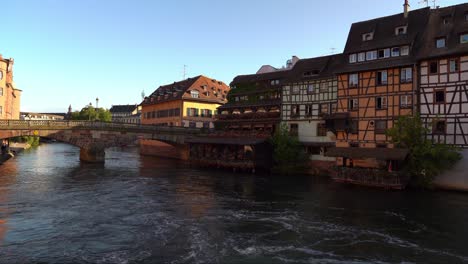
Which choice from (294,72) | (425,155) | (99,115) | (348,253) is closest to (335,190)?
(425,155)

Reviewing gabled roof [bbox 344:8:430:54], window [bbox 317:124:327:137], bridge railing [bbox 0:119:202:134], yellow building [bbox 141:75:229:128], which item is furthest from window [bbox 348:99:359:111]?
yellow building [bbox 141:75:229:128]

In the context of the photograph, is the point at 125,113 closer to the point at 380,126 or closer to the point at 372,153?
the point at 380,126

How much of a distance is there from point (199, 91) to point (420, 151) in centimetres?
4622

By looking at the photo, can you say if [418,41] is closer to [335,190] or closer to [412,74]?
[412,74]

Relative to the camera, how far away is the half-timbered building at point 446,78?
101 ft

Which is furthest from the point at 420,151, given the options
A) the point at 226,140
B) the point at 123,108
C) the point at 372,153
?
the point at 123,108

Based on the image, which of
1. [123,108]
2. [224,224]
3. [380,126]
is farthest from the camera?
[123,108]

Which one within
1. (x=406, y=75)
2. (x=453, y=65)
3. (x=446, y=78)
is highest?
(x=453, y=65)

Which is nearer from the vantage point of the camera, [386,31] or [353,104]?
[386,31]

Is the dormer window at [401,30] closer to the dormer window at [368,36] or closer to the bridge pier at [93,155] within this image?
the dormer window at [368,36]

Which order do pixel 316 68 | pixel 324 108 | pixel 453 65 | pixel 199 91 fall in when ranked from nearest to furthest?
pixel 453 65 < pixel 324 108 < pixel 316 68 < pixel 199 91

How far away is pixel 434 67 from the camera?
32562 mm

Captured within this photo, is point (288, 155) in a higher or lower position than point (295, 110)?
lower

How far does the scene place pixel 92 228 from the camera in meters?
18.2
